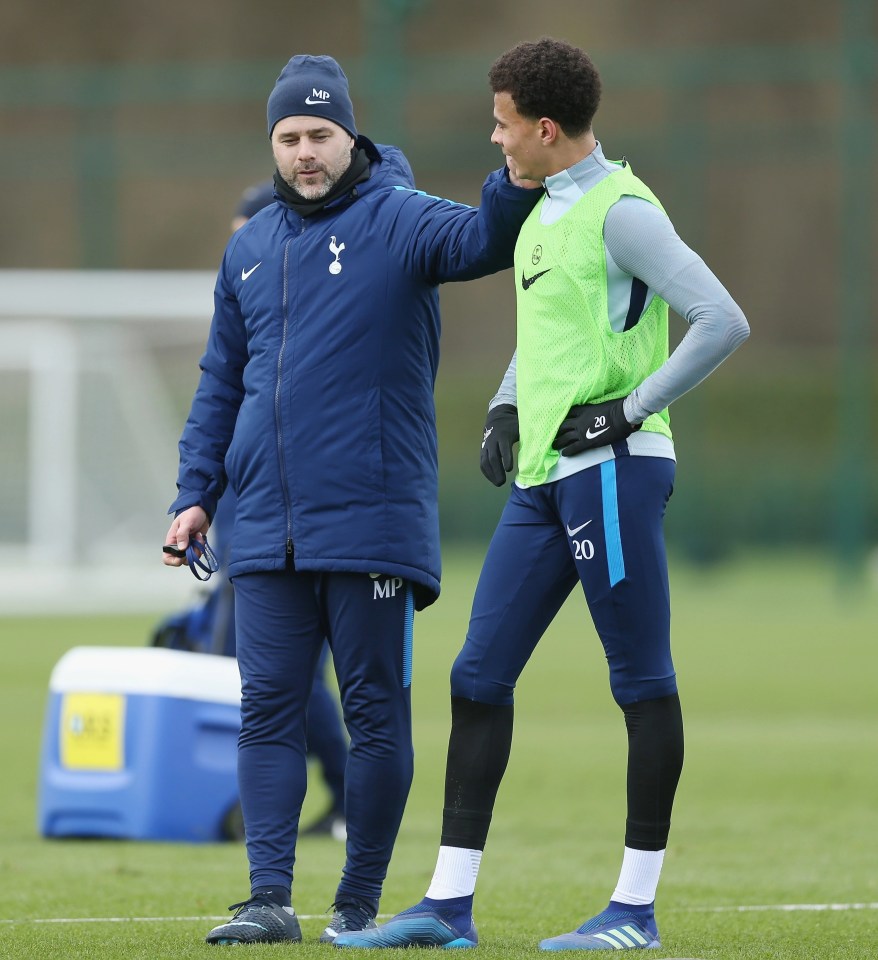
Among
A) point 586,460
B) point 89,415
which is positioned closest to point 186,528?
point 586,460

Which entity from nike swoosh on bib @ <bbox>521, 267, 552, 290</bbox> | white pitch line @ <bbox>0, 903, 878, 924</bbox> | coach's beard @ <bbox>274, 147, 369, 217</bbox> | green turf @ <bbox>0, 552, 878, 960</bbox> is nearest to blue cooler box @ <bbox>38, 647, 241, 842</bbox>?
green turf @ <bbox>0, 552, 878, 960</bbox>

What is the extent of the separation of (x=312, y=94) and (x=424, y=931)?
1868 millimetres

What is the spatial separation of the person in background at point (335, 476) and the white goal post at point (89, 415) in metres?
13.4

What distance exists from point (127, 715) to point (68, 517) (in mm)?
12269

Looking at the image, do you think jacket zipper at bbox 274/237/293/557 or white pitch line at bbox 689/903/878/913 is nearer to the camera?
jacket zipper at bbox 274/237/293/557

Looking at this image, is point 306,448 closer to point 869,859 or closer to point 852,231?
point 869,859

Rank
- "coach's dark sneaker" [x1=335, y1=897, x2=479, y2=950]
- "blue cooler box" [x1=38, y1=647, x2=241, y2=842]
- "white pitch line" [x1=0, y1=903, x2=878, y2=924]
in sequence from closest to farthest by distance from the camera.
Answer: "coach's dark sneaker" [x1=335, y1=897, x2=479, y2=950] < "white pitch line" [x1=0, y1=903, x2=878, y2=924] < "blue cooler box" [x1=38, y1=647, x2=241, y2=842]

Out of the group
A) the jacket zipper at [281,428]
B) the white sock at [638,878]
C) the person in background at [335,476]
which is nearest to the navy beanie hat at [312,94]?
the person in background at [335,476]

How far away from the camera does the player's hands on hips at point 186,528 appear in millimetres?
4656

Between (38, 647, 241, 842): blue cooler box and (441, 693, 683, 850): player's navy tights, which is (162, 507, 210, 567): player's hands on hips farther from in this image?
(38, 647, 241, 842): blue cooler box

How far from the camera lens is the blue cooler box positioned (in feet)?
20.8

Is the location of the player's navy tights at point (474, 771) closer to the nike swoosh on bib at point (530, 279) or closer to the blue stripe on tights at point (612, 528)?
the blue stripe on tights at point (612, 528)

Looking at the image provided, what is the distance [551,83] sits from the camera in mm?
4152

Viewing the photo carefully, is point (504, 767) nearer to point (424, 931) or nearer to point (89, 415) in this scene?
point (424, 931)
